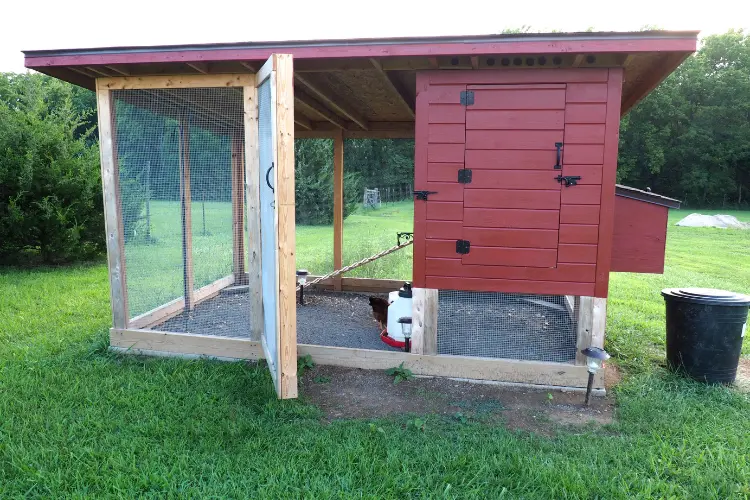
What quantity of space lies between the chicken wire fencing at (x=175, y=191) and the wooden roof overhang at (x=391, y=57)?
394 mm

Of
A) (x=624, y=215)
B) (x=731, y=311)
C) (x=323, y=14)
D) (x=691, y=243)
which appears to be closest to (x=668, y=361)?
(x=731, y=311)

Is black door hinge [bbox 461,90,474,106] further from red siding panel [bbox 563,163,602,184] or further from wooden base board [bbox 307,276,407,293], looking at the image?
wooden base board [bbox 307,276,407,293]

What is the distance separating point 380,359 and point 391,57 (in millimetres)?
2115

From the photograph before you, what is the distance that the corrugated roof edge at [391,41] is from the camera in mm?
3045

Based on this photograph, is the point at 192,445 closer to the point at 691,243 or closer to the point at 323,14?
the point at 691,243

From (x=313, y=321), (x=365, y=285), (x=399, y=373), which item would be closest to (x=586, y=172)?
(x=399, y=373)

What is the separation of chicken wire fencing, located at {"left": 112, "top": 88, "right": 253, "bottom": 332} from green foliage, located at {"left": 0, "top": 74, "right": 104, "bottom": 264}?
12.7 ft

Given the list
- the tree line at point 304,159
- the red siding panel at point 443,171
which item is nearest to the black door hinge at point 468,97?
the red siding panel at point 443,171

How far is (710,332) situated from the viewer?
3.61 m

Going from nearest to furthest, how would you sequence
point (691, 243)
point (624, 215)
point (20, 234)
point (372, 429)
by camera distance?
1. point (372, 429)
2. point (624, 215)
3. point (20, 234)
4. point (691, 243)

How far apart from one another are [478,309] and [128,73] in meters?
3.76

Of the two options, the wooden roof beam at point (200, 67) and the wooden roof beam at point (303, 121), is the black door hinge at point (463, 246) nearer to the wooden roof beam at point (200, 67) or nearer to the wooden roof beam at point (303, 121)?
the wooden roof beam at point (200, 67)

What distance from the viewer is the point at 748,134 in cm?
2759

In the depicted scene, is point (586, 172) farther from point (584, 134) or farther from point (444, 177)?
point (444, 177)
